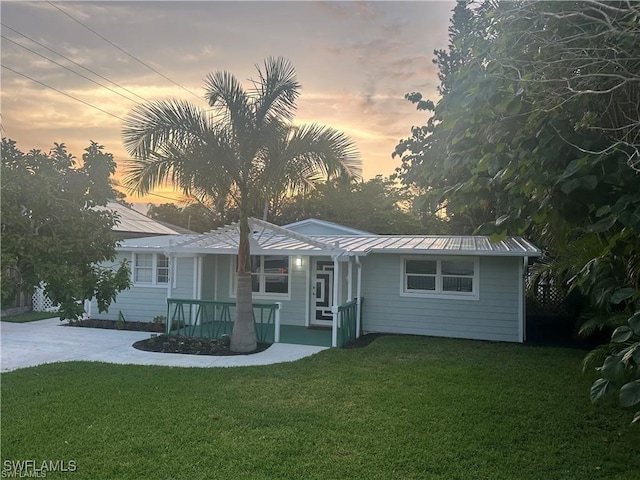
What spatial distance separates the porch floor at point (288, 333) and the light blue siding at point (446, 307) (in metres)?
1.38

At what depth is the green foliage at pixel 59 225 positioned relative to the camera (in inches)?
135

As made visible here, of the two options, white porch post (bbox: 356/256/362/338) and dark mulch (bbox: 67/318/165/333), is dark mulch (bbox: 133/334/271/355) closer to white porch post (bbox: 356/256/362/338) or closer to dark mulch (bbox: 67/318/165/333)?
dark mulch (bbox: 67/318/165/333)

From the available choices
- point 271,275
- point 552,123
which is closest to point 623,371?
point 552,123

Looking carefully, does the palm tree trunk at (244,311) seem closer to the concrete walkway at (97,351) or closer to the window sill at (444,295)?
the concrete walkway at (97,351)

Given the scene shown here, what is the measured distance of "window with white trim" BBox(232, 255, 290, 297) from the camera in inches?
501

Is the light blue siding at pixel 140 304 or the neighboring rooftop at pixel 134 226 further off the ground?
the neighboring rooftop at pixel 134 226

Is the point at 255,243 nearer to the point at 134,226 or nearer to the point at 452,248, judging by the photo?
the point at 452,248

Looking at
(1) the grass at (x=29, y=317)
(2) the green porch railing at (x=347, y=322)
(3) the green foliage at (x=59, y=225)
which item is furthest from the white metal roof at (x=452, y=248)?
(1) the grass at (x=29, y=317)

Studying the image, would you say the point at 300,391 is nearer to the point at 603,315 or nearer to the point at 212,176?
the point at 212,176

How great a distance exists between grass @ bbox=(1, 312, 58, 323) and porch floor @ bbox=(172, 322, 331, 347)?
407 centimetres

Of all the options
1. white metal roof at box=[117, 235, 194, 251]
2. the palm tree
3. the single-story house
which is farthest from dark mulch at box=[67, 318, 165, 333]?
the palm tree

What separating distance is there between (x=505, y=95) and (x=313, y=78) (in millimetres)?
5827

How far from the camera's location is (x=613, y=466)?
13.9 feet

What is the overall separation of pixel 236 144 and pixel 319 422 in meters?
5.44
